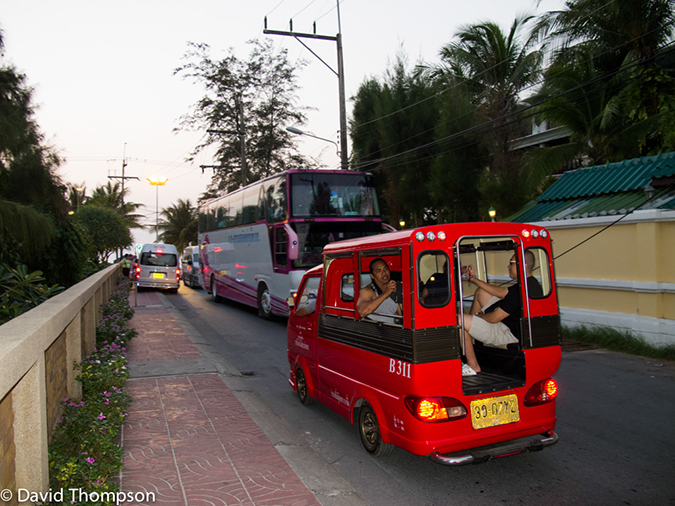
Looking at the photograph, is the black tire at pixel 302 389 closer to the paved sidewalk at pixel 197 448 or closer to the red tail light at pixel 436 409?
the paved sidewalk at pixel 197 448

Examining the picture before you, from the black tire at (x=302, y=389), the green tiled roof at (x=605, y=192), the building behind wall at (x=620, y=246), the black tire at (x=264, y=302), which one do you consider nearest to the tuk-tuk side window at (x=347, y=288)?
the black tire at (x=302, y=389)

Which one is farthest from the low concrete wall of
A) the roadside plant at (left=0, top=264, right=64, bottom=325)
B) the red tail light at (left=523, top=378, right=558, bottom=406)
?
the red tail light at (left=523, top=378, right=558, bottom=406)

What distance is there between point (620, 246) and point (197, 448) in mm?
8638

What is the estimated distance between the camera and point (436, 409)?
4.22 meters

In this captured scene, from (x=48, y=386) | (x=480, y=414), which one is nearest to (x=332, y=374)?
(x=480, y=414)

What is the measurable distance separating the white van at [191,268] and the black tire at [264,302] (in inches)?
575

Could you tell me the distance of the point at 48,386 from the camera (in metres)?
4.25

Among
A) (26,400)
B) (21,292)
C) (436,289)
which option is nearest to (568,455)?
(436,289)

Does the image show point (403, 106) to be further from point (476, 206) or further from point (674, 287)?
point (674, 287)

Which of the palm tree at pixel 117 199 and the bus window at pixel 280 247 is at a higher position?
the palm tree at pixel 117 199

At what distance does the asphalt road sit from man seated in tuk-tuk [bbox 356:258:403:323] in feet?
4.40

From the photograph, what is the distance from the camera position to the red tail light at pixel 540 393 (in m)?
4.60

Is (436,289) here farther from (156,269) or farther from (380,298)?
(156,269)

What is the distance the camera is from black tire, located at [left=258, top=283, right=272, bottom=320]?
15.0 metres
